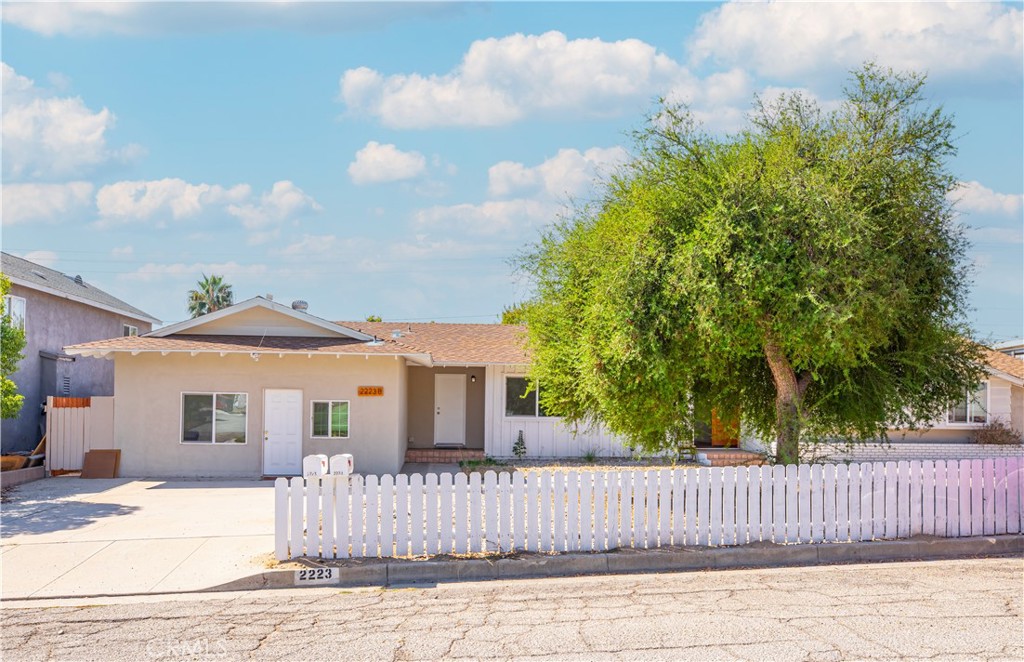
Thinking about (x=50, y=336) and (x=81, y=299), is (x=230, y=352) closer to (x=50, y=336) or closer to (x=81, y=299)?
(x=50, y=336)

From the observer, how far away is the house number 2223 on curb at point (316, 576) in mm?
9008

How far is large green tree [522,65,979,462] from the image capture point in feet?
37.5

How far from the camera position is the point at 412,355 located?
18.4 meters

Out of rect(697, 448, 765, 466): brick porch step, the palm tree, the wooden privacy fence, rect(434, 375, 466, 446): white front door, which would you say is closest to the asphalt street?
the wooden privacy fence

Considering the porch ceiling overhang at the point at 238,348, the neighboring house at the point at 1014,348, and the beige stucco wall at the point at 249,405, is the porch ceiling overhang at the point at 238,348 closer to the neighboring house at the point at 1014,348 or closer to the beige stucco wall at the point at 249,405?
the beige stucco wall at the point at 249,405

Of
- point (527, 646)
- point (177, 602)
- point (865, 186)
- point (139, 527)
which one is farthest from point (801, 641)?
point (139, 527)

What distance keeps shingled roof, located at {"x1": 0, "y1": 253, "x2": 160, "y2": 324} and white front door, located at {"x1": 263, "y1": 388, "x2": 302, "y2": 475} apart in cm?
708

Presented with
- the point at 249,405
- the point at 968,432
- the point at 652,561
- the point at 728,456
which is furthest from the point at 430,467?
the point at 968,432

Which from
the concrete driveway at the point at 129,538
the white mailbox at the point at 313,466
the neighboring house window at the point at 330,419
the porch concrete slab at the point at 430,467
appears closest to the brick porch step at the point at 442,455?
the porch concrete slab at the point at 430,467

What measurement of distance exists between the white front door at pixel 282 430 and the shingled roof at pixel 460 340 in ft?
10.3

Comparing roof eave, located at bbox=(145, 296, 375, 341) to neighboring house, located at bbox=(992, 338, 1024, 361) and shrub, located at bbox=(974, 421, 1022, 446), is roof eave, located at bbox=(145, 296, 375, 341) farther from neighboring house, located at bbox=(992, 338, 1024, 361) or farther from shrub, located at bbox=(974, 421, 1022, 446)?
neighboring house, located at bbox=(992, 338, 1024, 361)

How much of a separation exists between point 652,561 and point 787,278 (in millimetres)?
4312

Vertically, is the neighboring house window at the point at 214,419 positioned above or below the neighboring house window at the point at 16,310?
below

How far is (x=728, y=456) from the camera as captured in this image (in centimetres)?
2250
